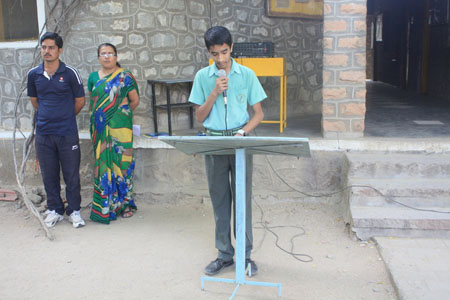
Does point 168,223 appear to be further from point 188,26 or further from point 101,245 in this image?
point 188,26

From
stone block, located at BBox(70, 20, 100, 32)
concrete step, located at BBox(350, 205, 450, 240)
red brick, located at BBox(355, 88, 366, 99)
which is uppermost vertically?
stone block, located at BBox(70, 20, 100, 32)

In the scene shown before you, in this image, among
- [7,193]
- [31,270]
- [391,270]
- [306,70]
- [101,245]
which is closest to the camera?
[391,270]

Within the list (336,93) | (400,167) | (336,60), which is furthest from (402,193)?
(336,60)

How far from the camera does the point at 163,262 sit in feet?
13.4

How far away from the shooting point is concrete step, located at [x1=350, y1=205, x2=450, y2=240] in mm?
4232

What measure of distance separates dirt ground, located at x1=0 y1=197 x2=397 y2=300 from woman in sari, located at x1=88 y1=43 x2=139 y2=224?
0.26 m

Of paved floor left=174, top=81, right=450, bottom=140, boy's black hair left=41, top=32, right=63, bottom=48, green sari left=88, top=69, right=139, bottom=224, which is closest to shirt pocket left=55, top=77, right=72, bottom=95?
green sari left=88, top=69, right=139, bottom=224

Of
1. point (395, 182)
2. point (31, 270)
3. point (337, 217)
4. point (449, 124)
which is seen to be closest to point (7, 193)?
point (31, 270)

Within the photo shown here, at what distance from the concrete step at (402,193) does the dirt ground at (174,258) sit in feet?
1.22

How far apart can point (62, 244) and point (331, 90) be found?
10.4 ft

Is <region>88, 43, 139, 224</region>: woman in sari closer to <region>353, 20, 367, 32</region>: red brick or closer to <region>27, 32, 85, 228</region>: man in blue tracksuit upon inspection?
<region>27, 32, 85, 228</region>: man in blue tracksuit

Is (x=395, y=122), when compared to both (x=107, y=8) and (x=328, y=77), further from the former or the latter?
(x=107, y=8)

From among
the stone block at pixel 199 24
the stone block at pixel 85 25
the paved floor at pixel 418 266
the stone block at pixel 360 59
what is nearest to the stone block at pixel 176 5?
the stone block at pixel 199 24

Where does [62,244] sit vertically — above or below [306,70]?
below
